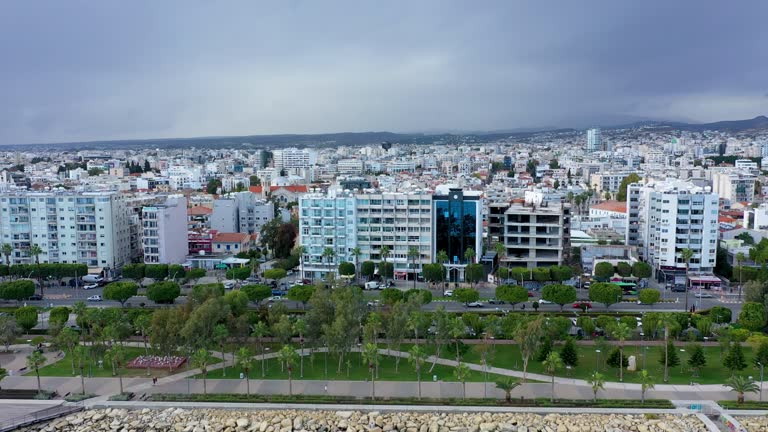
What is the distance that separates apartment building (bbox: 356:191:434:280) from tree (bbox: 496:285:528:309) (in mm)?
12822

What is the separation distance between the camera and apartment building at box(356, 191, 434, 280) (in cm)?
6084

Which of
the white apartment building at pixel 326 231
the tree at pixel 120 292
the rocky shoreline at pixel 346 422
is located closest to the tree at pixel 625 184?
the white apartment building at pixel 326 231

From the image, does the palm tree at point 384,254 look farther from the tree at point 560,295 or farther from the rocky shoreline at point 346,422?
the rocky shoreline at point 346,422

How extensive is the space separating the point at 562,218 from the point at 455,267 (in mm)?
11176

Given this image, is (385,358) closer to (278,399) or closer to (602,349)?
(278,399)

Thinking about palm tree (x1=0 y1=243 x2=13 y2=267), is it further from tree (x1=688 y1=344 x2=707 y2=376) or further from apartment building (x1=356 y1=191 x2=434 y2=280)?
tree (x1=688 y1=344 x2=707 y2=376)

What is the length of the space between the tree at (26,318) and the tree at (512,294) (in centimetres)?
3293

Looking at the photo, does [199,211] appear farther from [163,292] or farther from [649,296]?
[649,296]

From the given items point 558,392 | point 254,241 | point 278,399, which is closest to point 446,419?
point 558,392

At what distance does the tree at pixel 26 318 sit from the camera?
1713 inches

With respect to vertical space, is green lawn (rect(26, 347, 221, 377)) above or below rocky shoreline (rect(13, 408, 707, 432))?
above

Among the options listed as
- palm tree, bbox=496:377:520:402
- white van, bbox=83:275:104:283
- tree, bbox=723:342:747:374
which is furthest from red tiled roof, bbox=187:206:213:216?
tree, bbox=723:342:747:374

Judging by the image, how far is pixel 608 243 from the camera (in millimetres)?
68312

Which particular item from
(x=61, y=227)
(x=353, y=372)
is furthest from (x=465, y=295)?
(x=61, y=227)
